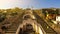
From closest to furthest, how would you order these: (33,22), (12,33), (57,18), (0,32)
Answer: (0,32), (12,33), (33,22), (57,18)

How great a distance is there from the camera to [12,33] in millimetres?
15836

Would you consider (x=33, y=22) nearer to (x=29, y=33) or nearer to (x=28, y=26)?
(x=29, y=33)

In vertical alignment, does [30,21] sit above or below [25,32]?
above

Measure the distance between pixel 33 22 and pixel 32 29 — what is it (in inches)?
93.5

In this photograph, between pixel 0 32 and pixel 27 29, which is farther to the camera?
pixel 27 29

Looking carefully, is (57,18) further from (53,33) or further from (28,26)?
(53,33)

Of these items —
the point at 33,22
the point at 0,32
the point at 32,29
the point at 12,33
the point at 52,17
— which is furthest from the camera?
the point at 52,17

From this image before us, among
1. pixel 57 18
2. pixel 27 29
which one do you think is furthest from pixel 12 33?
pixel 57 18

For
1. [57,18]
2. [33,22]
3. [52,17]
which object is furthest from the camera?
[52,17]

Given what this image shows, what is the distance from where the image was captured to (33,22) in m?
19.5

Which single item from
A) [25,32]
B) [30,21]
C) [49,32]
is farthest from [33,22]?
[49,32]

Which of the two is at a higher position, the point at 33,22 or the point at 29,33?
the point at 33,22

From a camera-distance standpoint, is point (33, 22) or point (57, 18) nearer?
point (33, 22)

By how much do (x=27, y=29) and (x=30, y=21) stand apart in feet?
8.50
